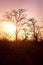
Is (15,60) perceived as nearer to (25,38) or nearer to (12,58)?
(12,58)

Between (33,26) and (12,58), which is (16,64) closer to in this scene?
(12,58)

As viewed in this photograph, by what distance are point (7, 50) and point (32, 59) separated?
289 centimetres

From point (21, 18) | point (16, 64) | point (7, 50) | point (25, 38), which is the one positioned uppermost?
point (21, 18)

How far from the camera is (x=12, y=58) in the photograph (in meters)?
19.8

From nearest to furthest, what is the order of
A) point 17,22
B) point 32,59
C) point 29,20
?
point 32,59
point 17,22
point 29,20

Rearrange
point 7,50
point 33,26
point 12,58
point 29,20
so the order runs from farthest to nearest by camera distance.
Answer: point 33,26
point 29,20
point 7,50
point 12,58

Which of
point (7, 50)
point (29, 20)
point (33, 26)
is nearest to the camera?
point (7, 50)

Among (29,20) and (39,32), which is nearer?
(29,20)

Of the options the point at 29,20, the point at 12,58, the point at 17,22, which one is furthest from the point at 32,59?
the point at 29,20

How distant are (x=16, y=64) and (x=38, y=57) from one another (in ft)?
12.0

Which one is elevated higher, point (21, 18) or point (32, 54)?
point (21, 18)

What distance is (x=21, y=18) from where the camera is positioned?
31.9 m

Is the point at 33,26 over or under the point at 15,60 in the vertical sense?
over

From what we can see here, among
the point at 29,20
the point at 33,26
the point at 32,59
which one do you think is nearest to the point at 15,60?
the point at 32,59
